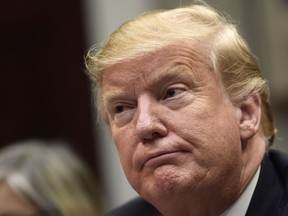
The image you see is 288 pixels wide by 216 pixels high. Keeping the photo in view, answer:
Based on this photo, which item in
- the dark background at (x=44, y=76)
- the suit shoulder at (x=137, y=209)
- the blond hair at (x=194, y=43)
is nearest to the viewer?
the blond hair at (x=194, y=43)

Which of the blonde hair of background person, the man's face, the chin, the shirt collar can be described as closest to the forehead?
the man's face

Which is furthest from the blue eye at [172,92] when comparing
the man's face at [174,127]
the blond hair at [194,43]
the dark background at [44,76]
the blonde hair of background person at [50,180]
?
the dark background at [44,76]

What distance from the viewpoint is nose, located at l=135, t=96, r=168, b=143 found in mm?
2502

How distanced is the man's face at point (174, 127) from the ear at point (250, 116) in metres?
0.04

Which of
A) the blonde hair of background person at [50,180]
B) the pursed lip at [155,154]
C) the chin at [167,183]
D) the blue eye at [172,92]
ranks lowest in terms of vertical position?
the blonde hair of background person at [50,180]

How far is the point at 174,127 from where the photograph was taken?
251 centimetres

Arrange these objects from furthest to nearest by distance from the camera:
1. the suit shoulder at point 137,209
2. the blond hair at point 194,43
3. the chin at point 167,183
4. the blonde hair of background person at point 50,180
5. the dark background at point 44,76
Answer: the dark background at point 44,76, the blonde hair of background person at point 50,180, the suit shoulder at point 137,209, the blond hair at point 194,43, the chin at point 167,183

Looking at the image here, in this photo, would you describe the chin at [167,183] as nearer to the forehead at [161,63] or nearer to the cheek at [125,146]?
the cheek at [125,146]

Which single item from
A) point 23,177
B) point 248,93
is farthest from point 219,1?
point 248,93

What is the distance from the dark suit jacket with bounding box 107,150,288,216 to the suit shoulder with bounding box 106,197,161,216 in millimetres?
11

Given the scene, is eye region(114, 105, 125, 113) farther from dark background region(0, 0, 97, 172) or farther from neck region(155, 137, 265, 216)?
dark background region(0, 0, 97, 172)

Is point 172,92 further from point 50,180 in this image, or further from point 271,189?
point 50,180

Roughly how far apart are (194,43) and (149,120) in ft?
0.85

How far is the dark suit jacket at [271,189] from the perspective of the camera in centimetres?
262
